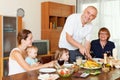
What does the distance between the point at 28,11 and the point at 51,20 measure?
657 mm

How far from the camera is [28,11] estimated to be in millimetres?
4660

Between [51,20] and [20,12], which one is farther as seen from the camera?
[51,20]

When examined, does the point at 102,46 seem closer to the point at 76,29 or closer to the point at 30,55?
the point at 76,29

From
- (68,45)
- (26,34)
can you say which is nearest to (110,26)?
(68,45)

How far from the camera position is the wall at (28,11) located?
4.19 m

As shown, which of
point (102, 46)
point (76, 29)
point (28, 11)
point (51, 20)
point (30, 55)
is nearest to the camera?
point (30, 55)

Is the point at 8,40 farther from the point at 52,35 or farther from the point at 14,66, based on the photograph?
the point at 14,66

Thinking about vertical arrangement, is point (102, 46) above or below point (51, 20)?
below

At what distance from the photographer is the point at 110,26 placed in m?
5.06

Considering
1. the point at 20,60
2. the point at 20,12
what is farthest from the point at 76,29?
the point at 20,12

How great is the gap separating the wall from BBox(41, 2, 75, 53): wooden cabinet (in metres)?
0.12

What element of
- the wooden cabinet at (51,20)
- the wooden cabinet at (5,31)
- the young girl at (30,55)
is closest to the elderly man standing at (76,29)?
the young girl at (30,55)

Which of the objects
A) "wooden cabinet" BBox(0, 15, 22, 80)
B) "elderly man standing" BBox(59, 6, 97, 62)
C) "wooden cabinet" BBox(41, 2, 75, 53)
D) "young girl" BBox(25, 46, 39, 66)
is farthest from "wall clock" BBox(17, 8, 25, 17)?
"young girl" BBox(25, 46, 39, 66)

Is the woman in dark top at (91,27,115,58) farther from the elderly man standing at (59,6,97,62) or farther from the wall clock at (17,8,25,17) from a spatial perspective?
the wall clock at (17,8,25,17)
